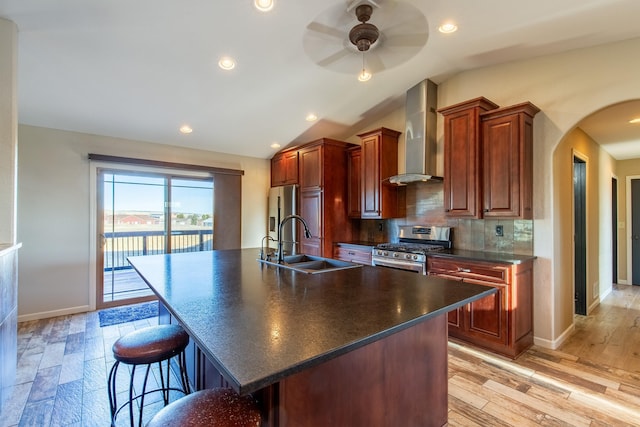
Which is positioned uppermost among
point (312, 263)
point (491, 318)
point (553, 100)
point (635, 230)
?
point (553, 100)

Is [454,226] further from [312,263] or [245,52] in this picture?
[245,52]

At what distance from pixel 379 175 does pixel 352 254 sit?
3.68ft

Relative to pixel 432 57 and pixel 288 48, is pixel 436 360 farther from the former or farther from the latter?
pixel 432 57

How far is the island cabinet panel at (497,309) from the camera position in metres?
2.72

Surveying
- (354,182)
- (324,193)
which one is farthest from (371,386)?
(354,182)

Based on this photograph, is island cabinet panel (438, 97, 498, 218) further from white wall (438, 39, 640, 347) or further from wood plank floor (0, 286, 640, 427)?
wood plank floor (0, 286, 640, 427)

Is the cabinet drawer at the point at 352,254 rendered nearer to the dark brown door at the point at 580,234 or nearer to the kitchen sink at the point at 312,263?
the kitchen sink at the point at 312,263

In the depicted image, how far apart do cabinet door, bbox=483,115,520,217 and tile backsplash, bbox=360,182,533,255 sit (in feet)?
1.17

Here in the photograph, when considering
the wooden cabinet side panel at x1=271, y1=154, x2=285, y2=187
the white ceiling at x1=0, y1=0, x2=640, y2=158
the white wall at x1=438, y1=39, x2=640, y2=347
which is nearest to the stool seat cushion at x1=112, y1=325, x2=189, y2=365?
the white ceiling at x1=0, y1=0, x2=640, y2=158

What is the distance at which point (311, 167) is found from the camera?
452cm

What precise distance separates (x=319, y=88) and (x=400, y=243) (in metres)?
2.20

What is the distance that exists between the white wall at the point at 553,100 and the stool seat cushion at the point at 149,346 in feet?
10.6

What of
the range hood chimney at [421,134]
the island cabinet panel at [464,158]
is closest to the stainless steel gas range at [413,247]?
the island cabinet panel at [464,158]

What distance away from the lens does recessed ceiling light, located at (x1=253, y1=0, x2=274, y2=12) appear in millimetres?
2209
